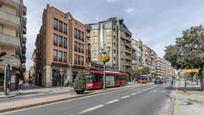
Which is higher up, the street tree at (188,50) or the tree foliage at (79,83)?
the street tree at (188,50)

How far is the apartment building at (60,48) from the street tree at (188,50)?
68.6 feet

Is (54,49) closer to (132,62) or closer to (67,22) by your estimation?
(67,22)

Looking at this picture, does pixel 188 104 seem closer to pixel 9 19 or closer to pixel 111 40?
pixel 9 19

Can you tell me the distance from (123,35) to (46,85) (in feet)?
210

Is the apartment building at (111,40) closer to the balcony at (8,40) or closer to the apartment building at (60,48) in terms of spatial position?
the apartment building at (60,48)

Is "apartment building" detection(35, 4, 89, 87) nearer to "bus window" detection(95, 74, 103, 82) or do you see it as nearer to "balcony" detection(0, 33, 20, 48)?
"bus window" detection(95, 74, 103, 82)

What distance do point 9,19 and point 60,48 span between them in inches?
912

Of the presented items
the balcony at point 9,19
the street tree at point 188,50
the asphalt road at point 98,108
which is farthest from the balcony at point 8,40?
the asphalt road at point 98,108

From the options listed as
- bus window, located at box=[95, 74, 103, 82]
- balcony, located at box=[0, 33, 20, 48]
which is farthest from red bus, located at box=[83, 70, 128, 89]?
balcony, located at box=[0, 33, 20, 48]

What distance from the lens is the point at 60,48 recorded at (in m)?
67.9

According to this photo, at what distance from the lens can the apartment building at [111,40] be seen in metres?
111

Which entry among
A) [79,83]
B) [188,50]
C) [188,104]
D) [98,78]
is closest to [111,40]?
[98,78]

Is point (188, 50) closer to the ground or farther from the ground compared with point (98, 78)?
farther from the ground

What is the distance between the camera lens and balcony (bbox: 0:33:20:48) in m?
43.5
